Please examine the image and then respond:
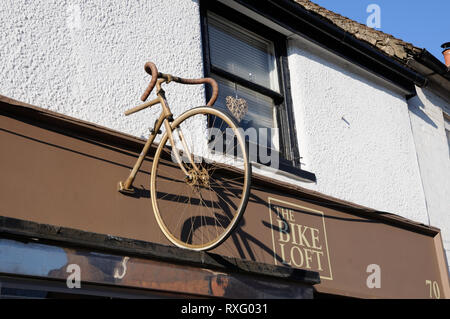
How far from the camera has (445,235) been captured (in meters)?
7.53

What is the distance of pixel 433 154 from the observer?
8.09 m

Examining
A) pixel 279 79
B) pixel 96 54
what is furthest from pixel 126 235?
pixel 279 79

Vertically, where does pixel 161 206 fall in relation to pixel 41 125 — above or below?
below

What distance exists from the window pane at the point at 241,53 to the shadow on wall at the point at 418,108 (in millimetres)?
2364

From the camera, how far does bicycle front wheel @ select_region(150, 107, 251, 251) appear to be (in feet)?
15.6

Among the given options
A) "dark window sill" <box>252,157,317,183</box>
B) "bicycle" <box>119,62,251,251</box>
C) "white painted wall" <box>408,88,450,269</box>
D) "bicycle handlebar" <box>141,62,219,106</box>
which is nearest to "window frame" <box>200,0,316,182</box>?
"dark window sill" <box>252,157,317,183</box>

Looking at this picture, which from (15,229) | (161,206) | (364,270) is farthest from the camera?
(364,270)

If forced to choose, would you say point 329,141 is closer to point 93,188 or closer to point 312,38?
point 312,38

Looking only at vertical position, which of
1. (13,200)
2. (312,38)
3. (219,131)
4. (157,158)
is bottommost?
(13,200)

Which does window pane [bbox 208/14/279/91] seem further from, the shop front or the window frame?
the shop front

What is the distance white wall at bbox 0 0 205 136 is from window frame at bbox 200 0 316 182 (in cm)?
35

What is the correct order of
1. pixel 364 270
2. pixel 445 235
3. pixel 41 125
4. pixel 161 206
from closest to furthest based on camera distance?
pixel 41 125 < pixel 161 206 < pixel 364 270 < pixel 445 235

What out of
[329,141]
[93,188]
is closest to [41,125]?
[93,188]
